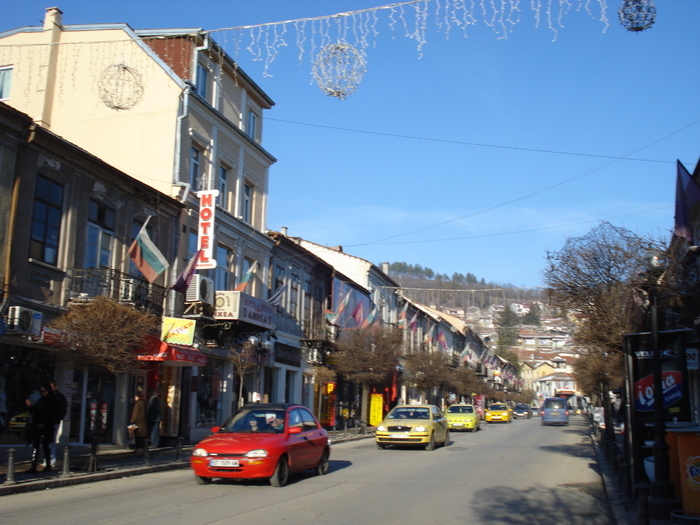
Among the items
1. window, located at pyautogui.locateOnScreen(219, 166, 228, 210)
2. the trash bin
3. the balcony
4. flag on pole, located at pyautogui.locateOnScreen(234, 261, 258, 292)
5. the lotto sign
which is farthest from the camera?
window, located at pyautogui.locateOnScreen(219, 166, 228, 210)

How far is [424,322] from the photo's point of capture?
219ft

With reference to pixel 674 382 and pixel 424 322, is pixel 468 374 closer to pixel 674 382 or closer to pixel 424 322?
pixel 424 322

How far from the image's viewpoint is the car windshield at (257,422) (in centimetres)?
1402

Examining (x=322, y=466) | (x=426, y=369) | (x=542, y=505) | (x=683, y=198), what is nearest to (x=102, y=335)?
(x=322, y=466)

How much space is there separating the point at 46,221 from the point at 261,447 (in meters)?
9.79

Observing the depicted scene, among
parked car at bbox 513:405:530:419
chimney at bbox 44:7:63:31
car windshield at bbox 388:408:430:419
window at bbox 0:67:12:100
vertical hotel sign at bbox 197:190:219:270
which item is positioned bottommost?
parked car at bbox 513:405:530:419

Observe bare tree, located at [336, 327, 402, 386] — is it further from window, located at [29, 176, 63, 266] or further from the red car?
the red car

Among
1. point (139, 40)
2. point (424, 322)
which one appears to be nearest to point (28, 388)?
point (139, 40)

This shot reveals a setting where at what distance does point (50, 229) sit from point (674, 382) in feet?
51.2

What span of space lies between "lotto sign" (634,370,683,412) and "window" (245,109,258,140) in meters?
22.7

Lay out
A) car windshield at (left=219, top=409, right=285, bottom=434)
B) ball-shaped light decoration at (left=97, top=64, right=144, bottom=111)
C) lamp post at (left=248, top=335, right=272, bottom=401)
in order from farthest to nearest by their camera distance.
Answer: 1. lamp post at (left=248, top=335, right=272, bottom=401)
2. ball-shaped light decoration at (left=97, top=64, right=144, bottom=111)
3. car windshield at (left=219, top=409, right=285, bottom=434)

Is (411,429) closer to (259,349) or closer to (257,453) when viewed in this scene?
(259,349)

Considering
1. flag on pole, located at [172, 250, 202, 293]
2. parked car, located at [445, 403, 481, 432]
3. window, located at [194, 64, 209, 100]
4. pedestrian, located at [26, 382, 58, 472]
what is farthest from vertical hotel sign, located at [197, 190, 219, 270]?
parked car, located at [445, 403, 481, 432]

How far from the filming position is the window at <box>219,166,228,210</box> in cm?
2817
